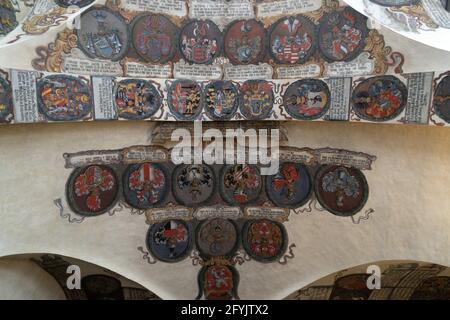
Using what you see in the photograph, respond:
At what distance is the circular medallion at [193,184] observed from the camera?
8.82 metres

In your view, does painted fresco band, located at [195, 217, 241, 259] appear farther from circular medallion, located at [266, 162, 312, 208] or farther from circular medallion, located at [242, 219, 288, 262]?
circular medallion, located at [266, 162, 312, 208]

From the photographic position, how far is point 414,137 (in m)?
7.18

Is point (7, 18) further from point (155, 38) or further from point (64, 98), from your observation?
point (155, 38)

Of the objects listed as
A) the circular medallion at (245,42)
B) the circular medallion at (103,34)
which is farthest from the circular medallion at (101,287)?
the circular medallion at (245,42)

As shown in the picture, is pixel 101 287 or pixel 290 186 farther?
pixel 101 287

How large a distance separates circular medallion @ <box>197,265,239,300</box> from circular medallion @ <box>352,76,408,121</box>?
4499mm

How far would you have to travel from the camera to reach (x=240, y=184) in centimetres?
902

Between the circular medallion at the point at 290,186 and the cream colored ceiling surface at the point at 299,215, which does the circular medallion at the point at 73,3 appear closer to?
the cream colored ceiling surface at the point at 299,215

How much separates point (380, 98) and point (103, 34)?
4816 mm

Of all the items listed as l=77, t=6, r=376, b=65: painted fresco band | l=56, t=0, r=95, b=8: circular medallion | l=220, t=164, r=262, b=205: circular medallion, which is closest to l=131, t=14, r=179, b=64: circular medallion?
l=77, t=6, r=376, b=65: painted fresco band

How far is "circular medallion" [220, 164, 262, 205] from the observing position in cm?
891

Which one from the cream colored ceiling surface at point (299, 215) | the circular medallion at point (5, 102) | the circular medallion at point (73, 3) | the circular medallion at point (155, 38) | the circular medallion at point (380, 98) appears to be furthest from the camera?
the circular medallion at point (155, 38)

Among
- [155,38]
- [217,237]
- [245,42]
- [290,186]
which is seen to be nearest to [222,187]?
[217,237]

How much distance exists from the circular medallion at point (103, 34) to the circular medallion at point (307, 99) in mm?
3125
